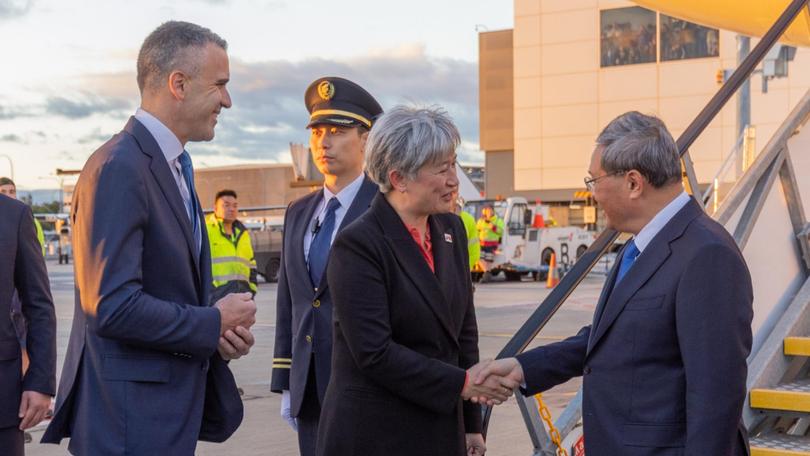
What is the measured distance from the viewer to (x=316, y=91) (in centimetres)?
420

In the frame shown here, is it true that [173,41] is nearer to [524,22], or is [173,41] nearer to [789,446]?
[789,446]

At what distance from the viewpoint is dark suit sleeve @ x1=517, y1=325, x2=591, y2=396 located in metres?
3.55

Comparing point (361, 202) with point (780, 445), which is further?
point (780, 445)

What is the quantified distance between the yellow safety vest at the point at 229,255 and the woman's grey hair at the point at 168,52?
8.89 meters

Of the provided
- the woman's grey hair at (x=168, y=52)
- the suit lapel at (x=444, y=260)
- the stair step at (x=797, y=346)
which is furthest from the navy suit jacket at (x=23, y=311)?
the stair step at (x=797, y=346)

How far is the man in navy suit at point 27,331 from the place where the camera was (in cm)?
366

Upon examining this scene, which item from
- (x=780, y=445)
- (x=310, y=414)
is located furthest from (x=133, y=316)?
(x=780, y=445)

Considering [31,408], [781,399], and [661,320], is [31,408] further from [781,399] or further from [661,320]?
[781,399]

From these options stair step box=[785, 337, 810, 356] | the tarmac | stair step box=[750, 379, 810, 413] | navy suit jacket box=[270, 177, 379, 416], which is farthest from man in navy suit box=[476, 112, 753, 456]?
stair step box=[785, 337, 810, 356]

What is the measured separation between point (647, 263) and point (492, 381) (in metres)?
0.65

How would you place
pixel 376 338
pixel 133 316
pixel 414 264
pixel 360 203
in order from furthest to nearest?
pixel 360 203
pixel 414 264
pixel 376 338
pixel 133 316

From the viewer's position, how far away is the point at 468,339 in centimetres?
335

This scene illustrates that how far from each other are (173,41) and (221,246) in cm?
915

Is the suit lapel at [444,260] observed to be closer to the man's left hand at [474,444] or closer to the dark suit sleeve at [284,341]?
the man's left hand at [474,444]
